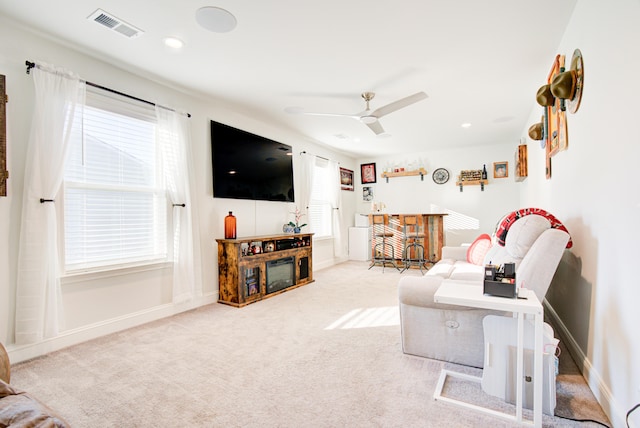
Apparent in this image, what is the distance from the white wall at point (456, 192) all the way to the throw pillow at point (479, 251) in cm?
296

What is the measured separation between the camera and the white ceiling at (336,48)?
2.16 meters

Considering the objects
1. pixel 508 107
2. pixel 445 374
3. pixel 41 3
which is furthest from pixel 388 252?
pixel 41 3

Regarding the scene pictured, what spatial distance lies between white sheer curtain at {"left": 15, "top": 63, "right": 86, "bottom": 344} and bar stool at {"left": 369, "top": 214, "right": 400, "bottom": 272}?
16.3 feet

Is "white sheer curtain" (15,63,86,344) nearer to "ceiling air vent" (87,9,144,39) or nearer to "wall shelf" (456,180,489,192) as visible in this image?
"ceiling air vent" (87,9,144,39)

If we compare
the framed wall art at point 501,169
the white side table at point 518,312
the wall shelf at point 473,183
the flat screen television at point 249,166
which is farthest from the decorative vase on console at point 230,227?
the framed wall art at point 501,169

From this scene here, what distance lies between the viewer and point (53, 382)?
202 centimetres

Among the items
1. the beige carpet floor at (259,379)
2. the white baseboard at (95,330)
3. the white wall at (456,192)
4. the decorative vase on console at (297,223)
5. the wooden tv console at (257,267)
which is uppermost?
the white wall at (456,192)

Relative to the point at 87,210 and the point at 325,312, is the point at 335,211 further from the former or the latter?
the point at 87,210

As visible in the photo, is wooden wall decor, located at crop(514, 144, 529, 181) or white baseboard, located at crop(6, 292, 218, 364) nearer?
white baseboard, located at crop(6, 292, 218, 364)

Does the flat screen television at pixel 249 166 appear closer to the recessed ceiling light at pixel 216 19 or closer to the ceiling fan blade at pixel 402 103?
the recessed ceiling light at pixel 216 19

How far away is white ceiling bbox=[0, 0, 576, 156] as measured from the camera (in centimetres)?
216

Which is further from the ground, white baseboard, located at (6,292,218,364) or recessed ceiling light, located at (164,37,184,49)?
recessed ceiling light, located at (164,37,184,49)

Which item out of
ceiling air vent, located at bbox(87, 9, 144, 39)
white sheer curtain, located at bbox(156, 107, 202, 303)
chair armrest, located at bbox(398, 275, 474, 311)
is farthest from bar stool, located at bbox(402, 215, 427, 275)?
ceiling air vent, located at bbox(87, 9, 144, 39)

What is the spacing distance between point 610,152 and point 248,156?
12.4ft
